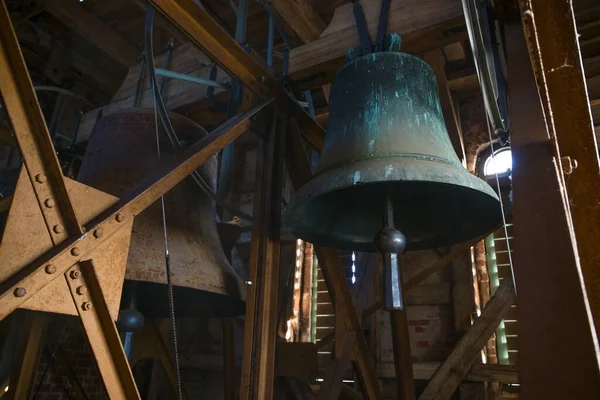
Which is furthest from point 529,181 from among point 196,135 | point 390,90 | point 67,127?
point 67,127

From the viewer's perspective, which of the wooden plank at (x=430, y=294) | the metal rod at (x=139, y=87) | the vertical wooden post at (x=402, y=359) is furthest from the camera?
the wooden plank at (x=430, y=294)

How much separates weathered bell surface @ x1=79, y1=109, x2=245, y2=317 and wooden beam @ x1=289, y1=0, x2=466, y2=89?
55 centimetres

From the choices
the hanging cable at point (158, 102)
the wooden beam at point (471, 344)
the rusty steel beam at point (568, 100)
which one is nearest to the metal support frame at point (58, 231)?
the hanging cable at point (158, 102)

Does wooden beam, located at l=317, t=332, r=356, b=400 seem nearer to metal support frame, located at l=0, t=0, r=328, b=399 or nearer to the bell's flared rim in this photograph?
the bell's flared rim

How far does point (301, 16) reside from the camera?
9.31 ft

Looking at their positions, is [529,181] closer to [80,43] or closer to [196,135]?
[196,135]

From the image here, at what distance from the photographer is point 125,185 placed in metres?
1.81

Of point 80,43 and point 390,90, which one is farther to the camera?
point 80,43

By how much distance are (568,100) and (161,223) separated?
132 cm

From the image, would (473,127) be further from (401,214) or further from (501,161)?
(401,214)

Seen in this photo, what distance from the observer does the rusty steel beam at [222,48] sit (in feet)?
5.16

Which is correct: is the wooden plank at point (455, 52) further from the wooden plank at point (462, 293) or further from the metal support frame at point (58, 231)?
the metal support frame at point (58, 231)

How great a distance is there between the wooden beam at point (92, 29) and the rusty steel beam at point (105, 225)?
244 centimetres

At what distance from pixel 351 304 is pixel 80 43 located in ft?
11.1
